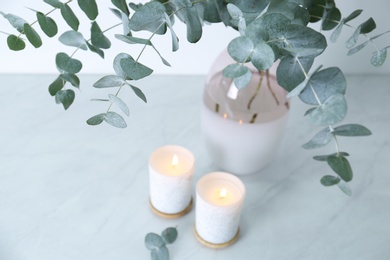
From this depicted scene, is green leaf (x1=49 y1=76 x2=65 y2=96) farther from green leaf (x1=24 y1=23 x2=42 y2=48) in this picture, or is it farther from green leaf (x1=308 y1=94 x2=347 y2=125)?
green leaf (x1=308 y1=94 x2=347 y2=125)

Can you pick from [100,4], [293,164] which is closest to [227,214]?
[293,164]

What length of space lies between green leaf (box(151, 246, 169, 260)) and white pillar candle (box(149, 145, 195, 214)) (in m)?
0.08

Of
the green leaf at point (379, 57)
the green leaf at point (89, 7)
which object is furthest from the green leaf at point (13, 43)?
the green leaf at point (379, 57)

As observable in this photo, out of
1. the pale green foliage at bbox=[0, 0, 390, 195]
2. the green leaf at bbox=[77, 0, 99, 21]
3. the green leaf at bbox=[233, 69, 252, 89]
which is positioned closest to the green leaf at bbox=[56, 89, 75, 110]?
the pale green foliage at bbox=[0, 0, 390, 195]

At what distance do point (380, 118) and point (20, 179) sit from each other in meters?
0.63

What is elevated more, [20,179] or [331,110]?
[331,110]

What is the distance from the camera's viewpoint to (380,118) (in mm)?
1066

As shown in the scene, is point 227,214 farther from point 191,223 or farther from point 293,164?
point 293,164

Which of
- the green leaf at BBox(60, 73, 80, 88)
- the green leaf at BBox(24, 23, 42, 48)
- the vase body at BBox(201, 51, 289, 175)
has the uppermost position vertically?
the green leaf at BBox(24, 23, 42, 48)

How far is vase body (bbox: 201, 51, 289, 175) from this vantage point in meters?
0.85

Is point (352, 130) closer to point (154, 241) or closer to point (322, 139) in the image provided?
point (322, 139)

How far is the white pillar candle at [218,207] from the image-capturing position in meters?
0.80

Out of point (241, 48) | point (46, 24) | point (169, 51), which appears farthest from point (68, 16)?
point (169, 51)

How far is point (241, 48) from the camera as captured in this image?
1.68ft
